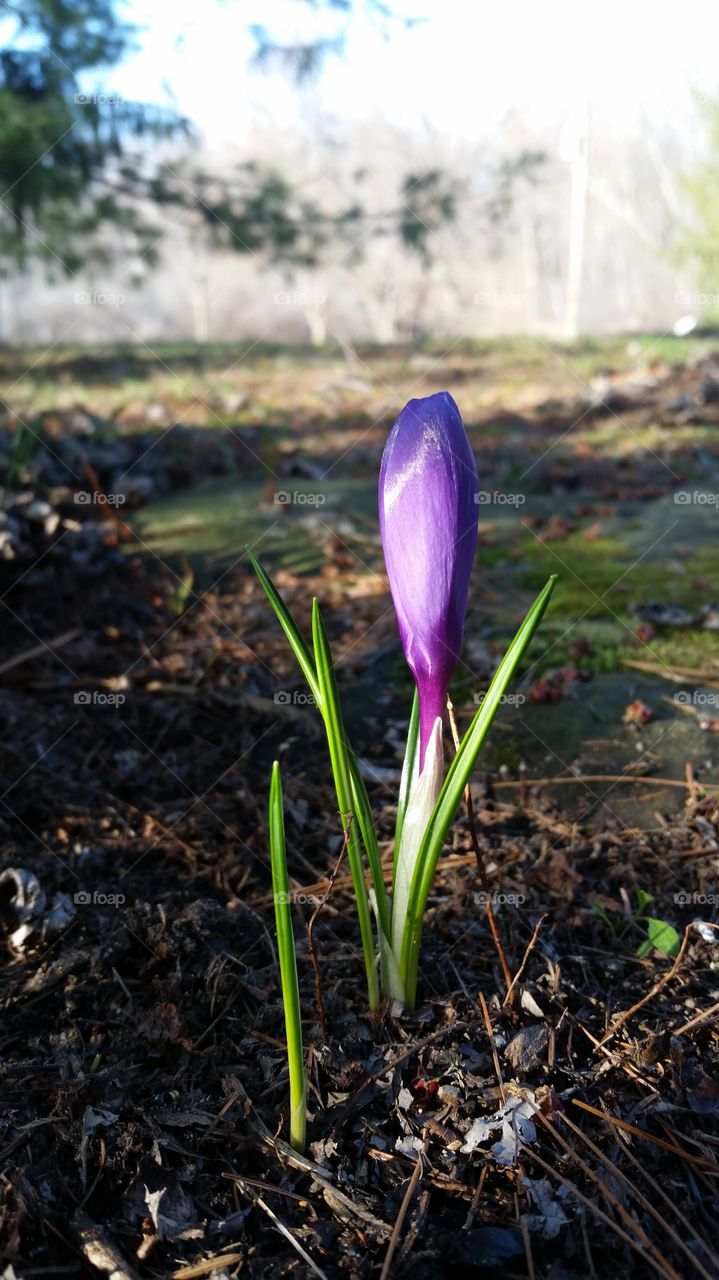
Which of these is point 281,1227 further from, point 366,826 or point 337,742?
point 337,742

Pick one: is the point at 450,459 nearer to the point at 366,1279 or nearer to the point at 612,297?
the point at 366,1279

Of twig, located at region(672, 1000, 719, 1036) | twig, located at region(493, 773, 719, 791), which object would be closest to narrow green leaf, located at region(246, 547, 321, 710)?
twig, located at region(672, 1000, 719, 1036)

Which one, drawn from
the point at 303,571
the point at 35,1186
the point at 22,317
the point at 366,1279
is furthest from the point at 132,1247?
the point at 22,317

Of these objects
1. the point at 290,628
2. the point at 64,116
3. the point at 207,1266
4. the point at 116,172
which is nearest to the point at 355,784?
the point at 290,628

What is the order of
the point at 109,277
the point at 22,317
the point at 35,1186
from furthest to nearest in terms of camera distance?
the point at 22,317 < the point at 109,277 < the point at 35,1186

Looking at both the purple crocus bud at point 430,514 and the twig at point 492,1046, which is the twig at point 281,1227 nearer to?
the twig at point 492,1046

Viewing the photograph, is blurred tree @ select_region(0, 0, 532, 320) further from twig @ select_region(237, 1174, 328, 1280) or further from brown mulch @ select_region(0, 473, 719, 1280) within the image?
twig @ select_region(237, 1174, 328, 1280)
